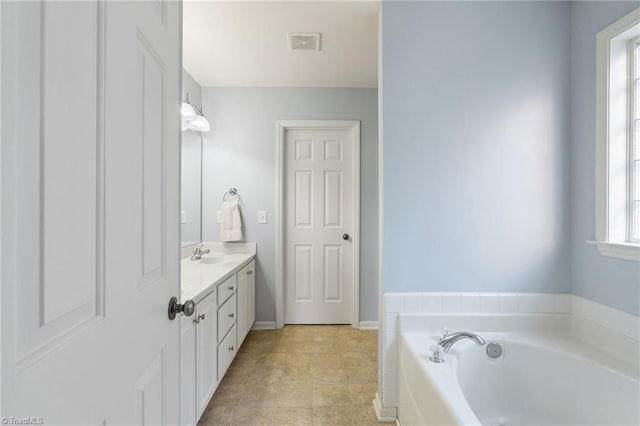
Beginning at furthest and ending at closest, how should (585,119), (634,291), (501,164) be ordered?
1. (501,164)
2. (585,119)
3. (634,291)

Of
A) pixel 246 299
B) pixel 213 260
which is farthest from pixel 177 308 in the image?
pixel 213 260

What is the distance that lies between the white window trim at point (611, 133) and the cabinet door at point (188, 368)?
6.76ft

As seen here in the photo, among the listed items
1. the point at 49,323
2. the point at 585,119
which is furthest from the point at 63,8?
the point at 585,119

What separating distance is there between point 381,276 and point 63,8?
1.62m

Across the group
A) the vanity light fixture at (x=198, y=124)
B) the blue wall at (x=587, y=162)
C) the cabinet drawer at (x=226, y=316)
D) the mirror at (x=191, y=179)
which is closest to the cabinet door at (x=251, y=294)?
the cabinet drawer at (x=226, y=316)

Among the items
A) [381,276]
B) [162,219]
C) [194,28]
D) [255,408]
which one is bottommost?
[255,408]

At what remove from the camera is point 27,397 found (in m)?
0.34

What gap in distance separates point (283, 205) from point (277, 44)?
4.73ft

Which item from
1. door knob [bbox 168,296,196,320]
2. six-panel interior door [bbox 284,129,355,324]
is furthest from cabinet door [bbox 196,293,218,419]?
six-panel interior door [bbox 284,129,355,324]

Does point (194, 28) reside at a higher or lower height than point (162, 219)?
higher

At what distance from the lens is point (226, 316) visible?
6.41 ft

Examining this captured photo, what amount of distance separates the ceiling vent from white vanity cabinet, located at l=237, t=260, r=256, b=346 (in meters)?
1.81

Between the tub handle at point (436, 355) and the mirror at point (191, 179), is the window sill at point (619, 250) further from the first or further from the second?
the mirror at point (191, 179)

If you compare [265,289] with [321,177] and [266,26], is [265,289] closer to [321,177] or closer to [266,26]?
[321,177]
